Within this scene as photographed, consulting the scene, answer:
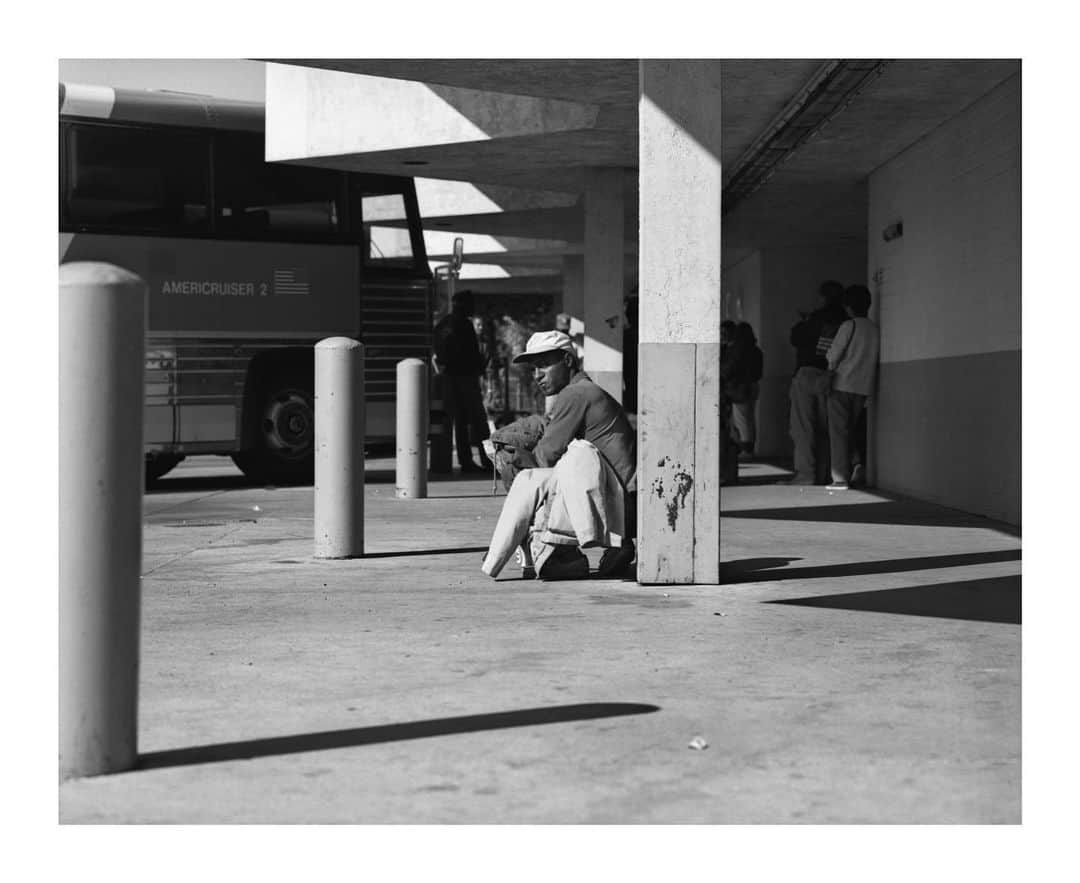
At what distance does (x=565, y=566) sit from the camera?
868 centimetres

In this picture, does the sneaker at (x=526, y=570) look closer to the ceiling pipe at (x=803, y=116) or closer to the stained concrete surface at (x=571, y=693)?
the stained concrete surface at (x=571, y=693)

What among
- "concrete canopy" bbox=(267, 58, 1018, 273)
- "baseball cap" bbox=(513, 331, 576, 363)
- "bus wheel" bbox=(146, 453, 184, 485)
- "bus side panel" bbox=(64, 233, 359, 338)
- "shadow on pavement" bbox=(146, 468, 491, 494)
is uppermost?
"concrete canopy" bbox=(267, 58, 1018, 273)

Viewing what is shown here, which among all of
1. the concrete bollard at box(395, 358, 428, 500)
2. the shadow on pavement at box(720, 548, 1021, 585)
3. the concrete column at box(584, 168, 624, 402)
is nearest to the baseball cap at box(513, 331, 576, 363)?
the shadow on pavement at box(720, 548, 1021, 585)

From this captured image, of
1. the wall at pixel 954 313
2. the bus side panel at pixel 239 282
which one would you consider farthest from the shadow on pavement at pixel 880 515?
the bus side panel at pixel 239 282

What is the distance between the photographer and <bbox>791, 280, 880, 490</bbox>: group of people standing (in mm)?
15922

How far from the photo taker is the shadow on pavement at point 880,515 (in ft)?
39.9

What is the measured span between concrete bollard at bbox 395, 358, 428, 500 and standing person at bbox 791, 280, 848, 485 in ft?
13.3

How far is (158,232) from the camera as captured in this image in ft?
52.2

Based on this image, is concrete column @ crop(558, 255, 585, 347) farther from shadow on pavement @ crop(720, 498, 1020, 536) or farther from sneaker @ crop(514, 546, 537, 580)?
sneaker @ crop(514, 546, 537, 580)

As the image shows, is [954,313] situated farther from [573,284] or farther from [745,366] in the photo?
[573,284]

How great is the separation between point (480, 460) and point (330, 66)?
986cm

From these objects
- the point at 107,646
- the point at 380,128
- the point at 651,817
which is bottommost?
the point at 651,817
